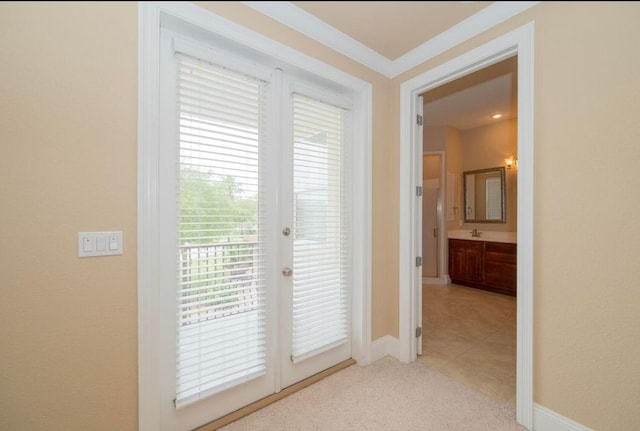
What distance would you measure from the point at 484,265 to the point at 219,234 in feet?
13.8

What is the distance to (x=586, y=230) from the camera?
1.17m

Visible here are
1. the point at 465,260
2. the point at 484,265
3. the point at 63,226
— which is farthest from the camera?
the point at 465,260

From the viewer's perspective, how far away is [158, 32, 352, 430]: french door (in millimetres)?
1171

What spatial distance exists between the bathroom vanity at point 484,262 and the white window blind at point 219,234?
3.83 metres

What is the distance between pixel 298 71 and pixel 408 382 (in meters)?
2.17

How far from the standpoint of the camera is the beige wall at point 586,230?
0.91 meters

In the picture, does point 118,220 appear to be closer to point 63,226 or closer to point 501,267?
point 63,226

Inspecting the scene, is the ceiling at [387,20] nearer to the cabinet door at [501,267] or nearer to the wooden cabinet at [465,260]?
the cabinet door at [501,267]

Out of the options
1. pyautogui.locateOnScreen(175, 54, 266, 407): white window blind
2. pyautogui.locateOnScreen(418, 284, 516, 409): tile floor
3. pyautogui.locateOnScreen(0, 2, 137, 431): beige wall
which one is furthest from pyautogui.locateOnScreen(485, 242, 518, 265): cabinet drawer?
pyautogui.locateOnScreen(0, 2, 137, 431): beige wall

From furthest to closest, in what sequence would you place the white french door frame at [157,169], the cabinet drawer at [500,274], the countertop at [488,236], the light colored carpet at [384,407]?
1. the countertop at [488,236]
2. the cabinet drawer at [500,274]
3. the light colored carpet at [384,407]
4. the white french door frame at [157,169]

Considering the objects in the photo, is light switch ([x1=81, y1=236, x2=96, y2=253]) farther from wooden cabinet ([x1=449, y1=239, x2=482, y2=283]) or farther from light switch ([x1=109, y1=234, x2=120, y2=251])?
wooden cabinet ([x1=449, y1=239, x2=482, y2=283])

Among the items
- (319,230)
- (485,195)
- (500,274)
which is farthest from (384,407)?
(485,195)

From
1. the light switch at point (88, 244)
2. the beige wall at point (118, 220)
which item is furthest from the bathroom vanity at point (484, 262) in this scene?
the light switch at point (88, 244)

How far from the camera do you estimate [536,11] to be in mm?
603
